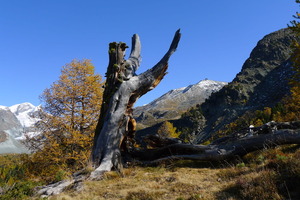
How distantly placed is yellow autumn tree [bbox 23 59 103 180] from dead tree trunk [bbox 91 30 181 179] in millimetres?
4608

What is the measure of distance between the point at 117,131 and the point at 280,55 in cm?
23343

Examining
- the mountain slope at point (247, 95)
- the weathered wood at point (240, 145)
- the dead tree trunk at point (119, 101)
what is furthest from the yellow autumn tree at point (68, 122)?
the mountain slope at point (247, 95)

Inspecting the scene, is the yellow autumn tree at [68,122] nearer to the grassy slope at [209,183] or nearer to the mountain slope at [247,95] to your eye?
the grassy slope at [209,183]

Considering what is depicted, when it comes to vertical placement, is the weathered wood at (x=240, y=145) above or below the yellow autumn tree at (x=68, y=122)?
below

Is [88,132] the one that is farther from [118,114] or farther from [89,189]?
[89,189]

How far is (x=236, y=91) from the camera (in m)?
164

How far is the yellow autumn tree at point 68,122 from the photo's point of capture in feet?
45.8

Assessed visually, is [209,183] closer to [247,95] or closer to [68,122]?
[68,122]

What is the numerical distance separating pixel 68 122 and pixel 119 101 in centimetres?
652

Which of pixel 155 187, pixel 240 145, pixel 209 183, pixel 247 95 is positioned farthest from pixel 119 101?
pixel 247 95

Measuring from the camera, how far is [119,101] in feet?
34.9

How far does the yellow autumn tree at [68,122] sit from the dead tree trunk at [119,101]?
15.1ft

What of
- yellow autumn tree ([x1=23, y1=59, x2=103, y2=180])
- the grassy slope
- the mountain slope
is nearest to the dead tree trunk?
the grassy slope

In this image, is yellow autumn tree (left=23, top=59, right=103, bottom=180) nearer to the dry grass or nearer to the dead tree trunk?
the dead tree trunk
